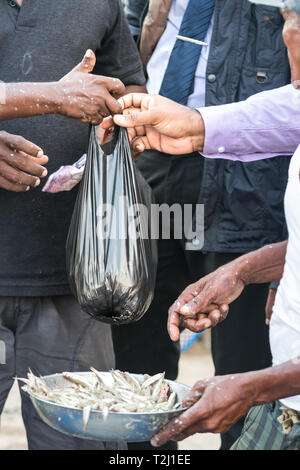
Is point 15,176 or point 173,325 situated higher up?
point 15,176

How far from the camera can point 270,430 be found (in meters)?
2.24

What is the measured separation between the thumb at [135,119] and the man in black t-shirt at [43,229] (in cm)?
30

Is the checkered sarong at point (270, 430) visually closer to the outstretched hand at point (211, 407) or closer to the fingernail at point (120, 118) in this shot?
the outstretched hand at point (211, 407)

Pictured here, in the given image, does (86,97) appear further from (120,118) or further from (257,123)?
(257,123)

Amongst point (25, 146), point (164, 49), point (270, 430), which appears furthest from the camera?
point (164, 49)

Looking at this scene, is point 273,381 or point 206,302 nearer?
point 273,381

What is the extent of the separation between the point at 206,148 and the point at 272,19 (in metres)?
0.75

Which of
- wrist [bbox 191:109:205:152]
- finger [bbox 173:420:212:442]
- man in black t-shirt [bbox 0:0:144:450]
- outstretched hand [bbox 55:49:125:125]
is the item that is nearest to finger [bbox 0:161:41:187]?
man in black t-shirt [bbox 0:0:144:450]

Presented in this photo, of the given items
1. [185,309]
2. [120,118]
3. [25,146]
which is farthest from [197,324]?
[25,146]

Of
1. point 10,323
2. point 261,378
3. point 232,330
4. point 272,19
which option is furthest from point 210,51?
point 261,378

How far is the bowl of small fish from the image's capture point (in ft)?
6.25

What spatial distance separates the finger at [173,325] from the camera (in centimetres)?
228

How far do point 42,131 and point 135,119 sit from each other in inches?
15.6
